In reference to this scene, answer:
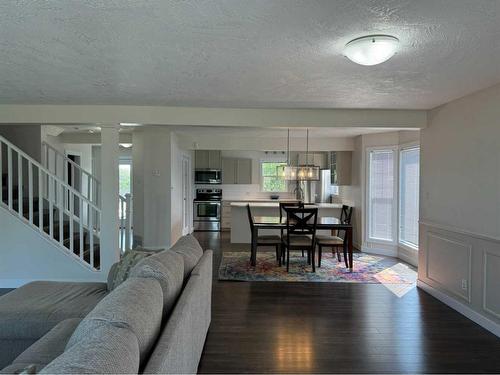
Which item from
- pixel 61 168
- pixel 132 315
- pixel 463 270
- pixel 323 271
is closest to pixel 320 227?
pixel 323 271

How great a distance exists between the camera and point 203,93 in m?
3.54

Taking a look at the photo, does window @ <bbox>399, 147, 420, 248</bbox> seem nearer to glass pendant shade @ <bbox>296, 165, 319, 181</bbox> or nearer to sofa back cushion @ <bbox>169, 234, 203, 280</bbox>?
glass pendant shade @ <bbox>296, 165, 319, 181</bbox>

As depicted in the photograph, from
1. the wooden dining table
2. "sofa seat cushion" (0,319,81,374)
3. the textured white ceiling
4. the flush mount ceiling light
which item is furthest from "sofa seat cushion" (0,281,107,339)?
the wooden dining table

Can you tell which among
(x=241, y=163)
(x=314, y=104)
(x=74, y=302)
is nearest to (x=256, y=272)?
(x=314, y=104)

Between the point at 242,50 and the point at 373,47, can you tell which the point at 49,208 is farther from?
the point at 373,47

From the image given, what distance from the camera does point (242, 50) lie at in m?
2.36

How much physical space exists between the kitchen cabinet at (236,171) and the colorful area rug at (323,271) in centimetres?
349

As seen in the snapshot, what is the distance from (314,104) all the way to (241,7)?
93.5 inches

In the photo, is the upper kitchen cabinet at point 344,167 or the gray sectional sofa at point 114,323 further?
the upper kitchen cabinet at point 344,167

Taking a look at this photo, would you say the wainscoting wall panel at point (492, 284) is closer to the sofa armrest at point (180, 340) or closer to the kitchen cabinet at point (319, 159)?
the sofa armrest at point (180, 340)

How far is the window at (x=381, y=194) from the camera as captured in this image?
244 inches

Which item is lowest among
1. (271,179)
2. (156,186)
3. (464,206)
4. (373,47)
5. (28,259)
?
(28,259)

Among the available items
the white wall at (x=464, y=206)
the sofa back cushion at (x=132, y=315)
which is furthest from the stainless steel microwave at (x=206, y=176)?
the sofa back cushion at (x=132, y=315)

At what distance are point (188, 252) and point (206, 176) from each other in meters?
6.43
